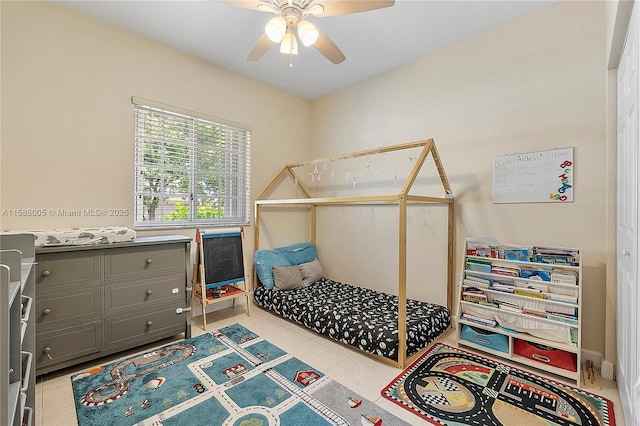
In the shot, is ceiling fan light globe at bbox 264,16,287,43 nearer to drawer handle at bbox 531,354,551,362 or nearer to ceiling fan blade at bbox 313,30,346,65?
ceiling fan blade at bbox 313,30,346,65

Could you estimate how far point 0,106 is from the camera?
85.8 inches

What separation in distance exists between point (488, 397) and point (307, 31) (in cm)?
264

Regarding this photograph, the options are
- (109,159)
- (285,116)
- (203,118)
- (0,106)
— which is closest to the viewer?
(0,106)

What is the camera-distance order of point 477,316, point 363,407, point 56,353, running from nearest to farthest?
point 363,407 → point 56,353 → point 477,316

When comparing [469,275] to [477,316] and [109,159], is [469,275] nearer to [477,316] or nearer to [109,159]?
[477,316]

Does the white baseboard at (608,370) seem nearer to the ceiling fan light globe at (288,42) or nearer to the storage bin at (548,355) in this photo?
the storage bin at (548,355)

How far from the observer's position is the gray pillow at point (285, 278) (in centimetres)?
343

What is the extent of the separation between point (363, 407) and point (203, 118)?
3148mm

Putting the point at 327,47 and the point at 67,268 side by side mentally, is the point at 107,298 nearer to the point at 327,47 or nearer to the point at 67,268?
the point at 67,268

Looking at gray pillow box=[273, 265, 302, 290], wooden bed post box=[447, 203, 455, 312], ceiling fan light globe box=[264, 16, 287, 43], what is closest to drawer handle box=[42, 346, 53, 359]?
gray pillow box=[273, 265, 302, 290]

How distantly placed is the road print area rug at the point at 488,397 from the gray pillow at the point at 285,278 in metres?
1.64

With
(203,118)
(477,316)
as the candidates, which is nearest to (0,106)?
(203,118)

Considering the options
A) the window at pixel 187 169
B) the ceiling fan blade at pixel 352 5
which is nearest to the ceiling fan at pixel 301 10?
the ceiling fan blade at pixel 352 5

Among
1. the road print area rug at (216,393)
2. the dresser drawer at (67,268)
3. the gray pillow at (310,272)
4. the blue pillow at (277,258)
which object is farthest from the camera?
the gray pillow at (310,272)
